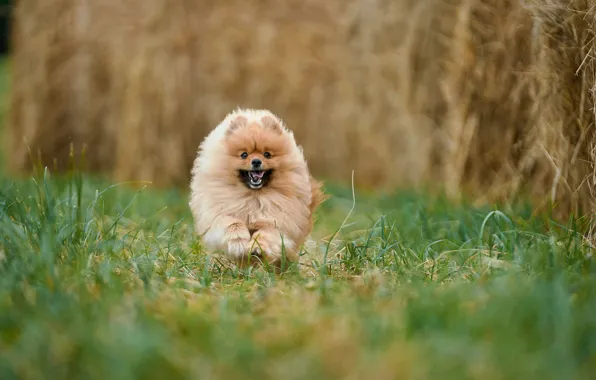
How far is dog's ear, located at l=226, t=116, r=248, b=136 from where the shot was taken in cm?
471

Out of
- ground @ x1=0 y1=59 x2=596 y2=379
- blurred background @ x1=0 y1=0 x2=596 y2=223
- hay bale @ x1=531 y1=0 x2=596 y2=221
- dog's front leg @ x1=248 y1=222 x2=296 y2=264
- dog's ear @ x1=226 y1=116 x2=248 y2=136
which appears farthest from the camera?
blurred background @ x1=0 y1=0 x2=596 y2=223

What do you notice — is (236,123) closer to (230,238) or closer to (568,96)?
(230,238)

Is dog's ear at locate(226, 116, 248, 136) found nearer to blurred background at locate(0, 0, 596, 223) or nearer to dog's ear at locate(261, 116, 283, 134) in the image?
dog's ear at locate(261, 116, 283, 134)

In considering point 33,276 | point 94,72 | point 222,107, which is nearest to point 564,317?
point 33,276

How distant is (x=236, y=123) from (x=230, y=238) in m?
0.74

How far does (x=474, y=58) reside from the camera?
603 cm

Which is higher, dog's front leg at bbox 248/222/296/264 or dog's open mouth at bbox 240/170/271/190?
dog's open mouth at bbox 240/170/271/190

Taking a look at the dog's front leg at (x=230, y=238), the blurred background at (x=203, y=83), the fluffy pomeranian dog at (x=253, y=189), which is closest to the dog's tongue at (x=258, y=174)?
the fluffy pomeranian dog at (x=253, y=189)

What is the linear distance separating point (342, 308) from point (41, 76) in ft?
26.8

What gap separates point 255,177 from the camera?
4590 millimetres

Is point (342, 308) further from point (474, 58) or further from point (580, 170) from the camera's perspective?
point (474, 58)

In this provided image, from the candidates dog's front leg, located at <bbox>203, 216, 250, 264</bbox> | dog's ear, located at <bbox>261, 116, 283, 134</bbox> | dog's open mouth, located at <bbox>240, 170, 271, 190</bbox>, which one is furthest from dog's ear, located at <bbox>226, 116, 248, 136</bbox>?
dog's front leg, located at <bbox>203, 216, 250, 264</bbox>

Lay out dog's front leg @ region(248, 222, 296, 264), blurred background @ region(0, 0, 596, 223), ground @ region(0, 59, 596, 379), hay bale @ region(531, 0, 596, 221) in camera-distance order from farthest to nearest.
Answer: blurred background @ region(0, 0, 596, 223), hay bale @ region(531, 0, 596, 221), dog's front leg @ region(248, 222, 296, 264), ground @ region(0, 59, 596, 379)

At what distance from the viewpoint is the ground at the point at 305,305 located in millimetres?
2322
